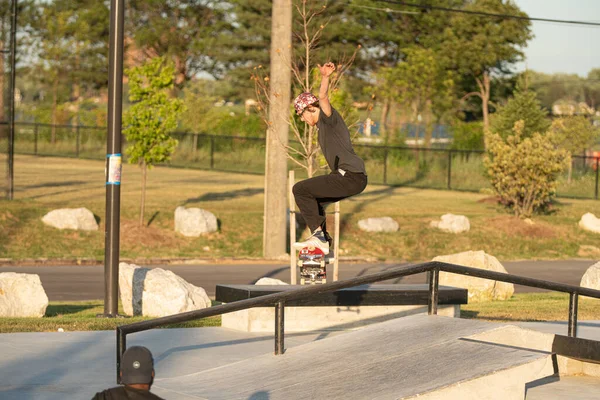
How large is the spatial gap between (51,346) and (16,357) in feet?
2.28

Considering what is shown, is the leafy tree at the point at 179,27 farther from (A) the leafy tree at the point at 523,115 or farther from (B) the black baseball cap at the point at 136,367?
(B) the black baseball cap at the point at 136,367

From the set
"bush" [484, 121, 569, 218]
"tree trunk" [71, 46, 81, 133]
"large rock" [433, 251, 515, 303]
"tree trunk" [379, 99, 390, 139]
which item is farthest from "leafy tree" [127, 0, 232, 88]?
"large rock" [433, 251, 515, 303]

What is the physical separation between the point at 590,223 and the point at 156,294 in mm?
22158

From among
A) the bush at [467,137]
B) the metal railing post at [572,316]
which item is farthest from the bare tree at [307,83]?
the bush at [467,137]

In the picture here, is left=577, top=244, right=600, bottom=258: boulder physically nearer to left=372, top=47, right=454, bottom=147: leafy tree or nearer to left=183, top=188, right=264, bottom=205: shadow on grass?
Result: left=183, top=188, right=264, bottom=205: shadow on grass

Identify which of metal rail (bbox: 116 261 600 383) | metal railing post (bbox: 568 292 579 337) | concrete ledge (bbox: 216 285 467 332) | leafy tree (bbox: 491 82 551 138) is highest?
leafy tree (bbox: 491 82 551 138)

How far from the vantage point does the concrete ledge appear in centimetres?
1171

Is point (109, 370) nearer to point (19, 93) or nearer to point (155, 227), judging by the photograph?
point (155, 227)

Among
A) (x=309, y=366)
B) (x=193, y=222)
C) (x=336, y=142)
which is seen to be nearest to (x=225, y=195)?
(x=193, y=222)

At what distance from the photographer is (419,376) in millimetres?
7863

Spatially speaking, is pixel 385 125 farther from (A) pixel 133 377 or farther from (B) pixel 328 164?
(A) pixel 133 377

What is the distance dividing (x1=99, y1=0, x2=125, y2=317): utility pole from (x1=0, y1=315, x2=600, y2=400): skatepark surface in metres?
3.17

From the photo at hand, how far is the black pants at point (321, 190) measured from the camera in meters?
9.77

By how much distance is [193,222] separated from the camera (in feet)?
88.6
